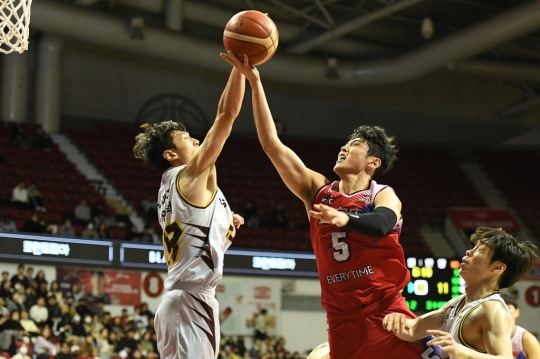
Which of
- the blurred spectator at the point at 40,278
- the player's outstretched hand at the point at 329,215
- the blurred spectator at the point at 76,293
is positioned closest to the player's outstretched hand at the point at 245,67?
the player's outstretched hand at the point at 329,215

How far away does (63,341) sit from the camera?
13.6 metres

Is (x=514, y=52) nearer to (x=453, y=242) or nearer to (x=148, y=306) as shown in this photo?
(x=453, y=242)

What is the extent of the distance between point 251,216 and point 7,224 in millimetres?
5411

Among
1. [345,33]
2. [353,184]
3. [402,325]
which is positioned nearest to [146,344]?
[353,184]

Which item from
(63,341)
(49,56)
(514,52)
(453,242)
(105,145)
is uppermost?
(514,52)

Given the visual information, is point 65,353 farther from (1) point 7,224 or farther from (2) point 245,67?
(2) point 245,67

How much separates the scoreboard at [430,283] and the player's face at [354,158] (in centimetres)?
899

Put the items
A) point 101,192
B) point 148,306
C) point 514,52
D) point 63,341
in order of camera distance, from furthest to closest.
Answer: point 514,52 < point 101,192 < point 148,306 < point 63,341

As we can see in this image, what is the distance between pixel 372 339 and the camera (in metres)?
5.00

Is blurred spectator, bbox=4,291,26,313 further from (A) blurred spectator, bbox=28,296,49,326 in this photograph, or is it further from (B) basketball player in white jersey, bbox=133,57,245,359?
(B) basketball player in white jersey, bbox=133,57,245,359

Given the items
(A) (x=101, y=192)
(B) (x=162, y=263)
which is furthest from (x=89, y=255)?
(A) (x=101, y=192)

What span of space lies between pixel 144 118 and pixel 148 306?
22.7 ft

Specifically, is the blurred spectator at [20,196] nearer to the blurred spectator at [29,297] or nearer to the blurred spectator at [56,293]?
the blurred spectator at [56,293]

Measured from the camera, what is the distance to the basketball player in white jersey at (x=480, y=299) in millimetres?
4637
